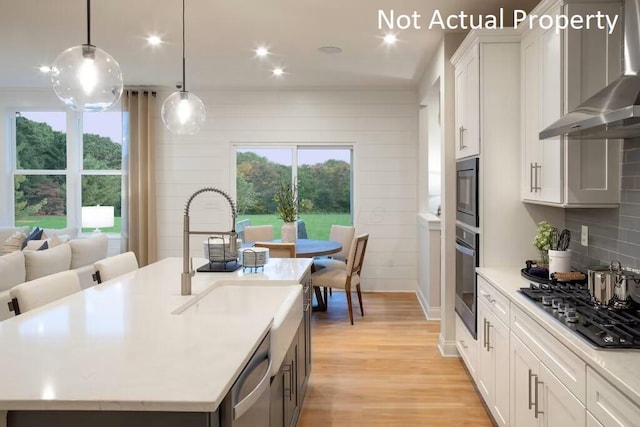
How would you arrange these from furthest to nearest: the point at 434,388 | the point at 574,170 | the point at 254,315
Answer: the point at 434,388, the point at 574,170, the point at 254,315

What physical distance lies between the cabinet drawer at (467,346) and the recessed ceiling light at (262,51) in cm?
310

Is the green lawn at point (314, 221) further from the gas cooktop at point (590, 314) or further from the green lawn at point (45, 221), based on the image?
the gas cooktop at point (590, 314)

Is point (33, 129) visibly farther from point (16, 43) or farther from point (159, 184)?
point (16, 43)

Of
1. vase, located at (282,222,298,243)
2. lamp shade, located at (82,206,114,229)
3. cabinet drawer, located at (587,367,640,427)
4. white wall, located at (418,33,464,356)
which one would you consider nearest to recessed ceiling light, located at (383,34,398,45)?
white wall, located at (418,33,464,356)

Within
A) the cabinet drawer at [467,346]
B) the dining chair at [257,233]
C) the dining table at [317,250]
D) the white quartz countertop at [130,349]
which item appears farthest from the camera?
the dining chair at [257,233]

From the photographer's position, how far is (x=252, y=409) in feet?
5.41

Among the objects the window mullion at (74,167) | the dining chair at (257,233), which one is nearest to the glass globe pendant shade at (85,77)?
the dining chair at (257,233)

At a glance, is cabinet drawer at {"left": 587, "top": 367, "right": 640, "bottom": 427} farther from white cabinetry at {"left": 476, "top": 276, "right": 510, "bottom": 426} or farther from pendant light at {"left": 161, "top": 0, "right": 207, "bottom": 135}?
pendant light at {"left": 161, "top": 0, "right": 207, "bottom": 135}

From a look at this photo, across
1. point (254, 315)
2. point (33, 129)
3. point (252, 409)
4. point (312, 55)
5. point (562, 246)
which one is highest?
point (312, 55)

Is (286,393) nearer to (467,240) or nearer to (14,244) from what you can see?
(467,240)

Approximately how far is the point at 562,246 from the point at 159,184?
545 centimetres

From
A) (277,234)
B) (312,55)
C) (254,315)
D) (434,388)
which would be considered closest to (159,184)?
(277,234)

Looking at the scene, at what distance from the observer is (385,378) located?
3.75 m

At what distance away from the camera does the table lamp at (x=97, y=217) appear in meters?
6.24
